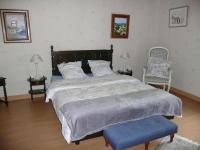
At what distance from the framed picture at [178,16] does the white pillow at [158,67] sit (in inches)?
39.5

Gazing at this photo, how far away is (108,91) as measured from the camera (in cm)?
316

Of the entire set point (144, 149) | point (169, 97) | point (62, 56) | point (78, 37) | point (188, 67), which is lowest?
point (144, 149)

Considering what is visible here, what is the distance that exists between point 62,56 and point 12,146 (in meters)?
2.34

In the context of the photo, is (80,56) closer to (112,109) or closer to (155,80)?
(155,80)

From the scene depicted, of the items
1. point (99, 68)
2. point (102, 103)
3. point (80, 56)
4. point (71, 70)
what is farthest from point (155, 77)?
point (102, 103)

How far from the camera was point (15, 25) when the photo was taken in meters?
3.92

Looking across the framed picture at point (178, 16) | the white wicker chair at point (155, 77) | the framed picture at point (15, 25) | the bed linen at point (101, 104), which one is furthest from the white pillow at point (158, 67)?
the framed picture at point (15, 25)

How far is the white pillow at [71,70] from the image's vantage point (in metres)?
3.91

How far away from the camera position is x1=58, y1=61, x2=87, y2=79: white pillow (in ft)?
12.8

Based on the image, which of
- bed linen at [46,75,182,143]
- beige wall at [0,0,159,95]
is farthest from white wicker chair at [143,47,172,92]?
bed linen at [46,75,182,143]

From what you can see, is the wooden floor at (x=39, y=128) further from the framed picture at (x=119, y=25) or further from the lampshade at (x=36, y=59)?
the framed picture at (x=119, y=25)

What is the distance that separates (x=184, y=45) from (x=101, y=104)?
3.06 metres

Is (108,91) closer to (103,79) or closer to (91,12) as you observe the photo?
(103,79)

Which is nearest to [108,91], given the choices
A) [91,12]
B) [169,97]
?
[169,97]
